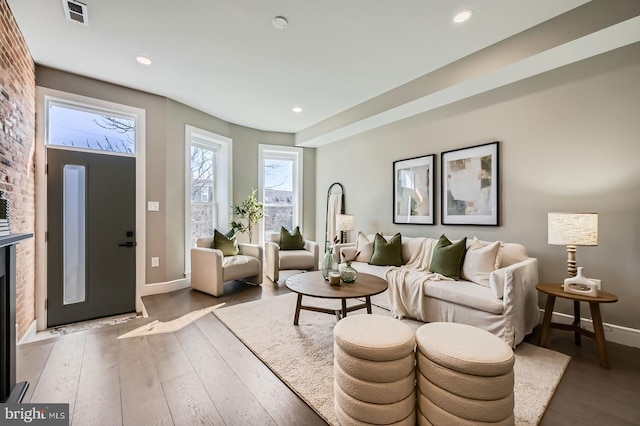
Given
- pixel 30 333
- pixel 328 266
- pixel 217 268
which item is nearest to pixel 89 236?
pixel 30 333

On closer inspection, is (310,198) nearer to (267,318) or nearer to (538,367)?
(267,318)

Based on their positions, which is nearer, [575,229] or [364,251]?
[575,229]

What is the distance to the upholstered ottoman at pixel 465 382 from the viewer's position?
130cm

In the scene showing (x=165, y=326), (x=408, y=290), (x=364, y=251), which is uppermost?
(x=364, y=251)

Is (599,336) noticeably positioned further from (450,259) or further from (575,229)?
(450,259)

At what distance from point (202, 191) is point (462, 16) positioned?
14.0ft

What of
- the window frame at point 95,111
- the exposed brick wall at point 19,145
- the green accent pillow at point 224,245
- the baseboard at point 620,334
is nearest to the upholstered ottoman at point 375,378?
the baseboard at point 620,334

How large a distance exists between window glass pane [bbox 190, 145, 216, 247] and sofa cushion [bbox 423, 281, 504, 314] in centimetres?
373

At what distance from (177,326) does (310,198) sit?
3.74 meters

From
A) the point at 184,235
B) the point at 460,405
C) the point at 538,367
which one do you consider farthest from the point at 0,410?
the point at 538,367

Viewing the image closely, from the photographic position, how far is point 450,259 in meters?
3.05

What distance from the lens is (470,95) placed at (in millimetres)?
3385

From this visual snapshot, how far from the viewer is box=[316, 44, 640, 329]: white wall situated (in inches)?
96.1

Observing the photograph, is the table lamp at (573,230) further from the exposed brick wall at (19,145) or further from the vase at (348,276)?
the exposed brick wall at (19,145)
